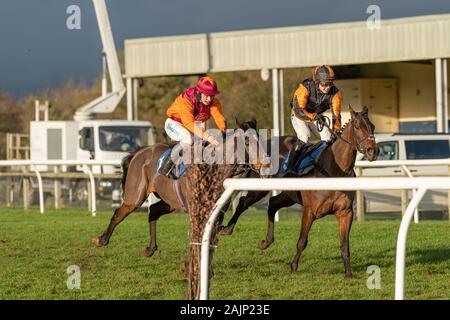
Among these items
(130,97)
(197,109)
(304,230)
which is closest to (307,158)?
(304,230)

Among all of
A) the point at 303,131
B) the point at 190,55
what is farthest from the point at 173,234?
the point at 190,55

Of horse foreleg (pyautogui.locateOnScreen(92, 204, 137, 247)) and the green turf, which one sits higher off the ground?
horse foreleg (pyautogui.locateOnScreen(92, 204, 137, 247))

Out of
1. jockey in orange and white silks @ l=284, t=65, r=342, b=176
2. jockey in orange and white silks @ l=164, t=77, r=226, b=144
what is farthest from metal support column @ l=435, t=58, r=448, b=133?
jockey in orange and white silks @ l=164, t=77, r=226, b=144

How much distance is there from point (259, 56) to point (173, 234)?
645 inches

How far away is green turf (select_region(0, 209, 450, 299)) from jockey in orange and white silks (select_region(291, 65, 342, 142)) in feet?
4.75

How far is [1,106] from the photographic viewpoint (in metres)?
57.4

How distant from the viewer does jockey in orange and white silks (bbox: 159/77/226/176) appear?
1084 centimetres

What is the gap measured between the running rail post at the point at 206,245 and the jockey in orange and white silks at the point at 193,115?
11.0ft

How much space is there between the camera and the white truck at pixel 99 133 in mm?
26375

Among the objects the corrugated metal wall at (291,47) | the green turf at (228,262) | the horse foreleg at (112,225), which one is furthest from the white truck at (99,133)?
the horse foreleg at (112,225)

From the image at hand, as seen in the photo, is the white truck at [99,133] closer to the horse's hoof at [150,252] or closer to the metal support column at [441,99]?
the metal support column at [441,99]

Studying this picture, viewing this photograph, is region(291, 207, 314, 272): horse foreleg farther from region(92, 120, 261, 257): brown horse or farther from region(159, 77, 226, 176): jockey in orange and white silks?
region(92, 120, 261, 257): brown horse

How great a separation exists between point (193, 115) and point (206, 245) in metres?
4.57
